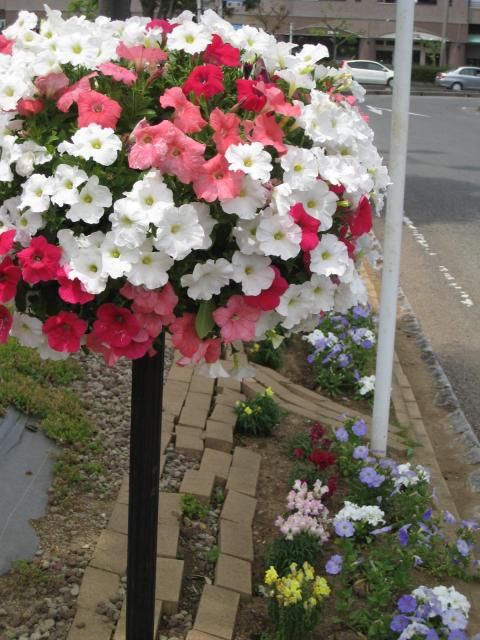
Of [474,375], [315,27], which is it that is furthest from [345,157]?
[315,27]

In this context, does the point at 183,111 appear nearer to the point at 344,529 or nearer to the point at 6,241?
the point at 6,241

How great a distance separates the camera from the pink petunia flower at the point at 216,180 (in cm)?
195

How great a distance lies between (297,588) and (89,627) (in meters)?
0.64

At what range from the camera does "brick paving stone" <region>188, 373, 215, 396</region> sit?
189 inches

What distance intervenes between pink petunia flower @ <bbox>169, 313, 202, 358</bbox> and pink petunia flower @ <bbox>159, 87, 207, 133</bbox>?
15.9 inches

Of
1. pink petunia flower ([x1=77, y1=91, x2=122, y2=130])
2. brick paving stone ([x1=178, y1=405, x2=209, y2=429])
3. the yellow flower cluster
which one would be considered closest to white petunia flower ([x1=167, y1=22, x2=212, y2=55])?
pink petunia flower ([x1=77, y1=91, x2=122, y2=130])

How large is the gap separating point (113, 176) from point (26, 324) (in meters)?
0.40

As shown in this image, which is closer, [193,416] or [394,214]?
[394,214]

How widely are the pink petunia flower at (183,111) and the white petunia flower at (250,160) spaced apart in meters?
0.11

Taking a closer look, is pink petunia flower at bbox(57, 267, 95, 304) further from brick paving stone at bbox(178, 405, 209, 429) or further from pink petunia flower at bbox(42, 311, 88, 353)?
brick paving stone at bbox(178, 405, 209, 429)

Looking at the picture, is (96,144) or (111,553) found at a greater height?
(96,144)

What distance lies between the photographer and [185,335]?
209cm

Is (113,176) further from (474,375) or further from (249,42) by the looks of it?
(474,375)

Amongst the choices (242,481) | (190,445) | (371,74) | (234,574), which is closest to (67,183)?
(234,574)
